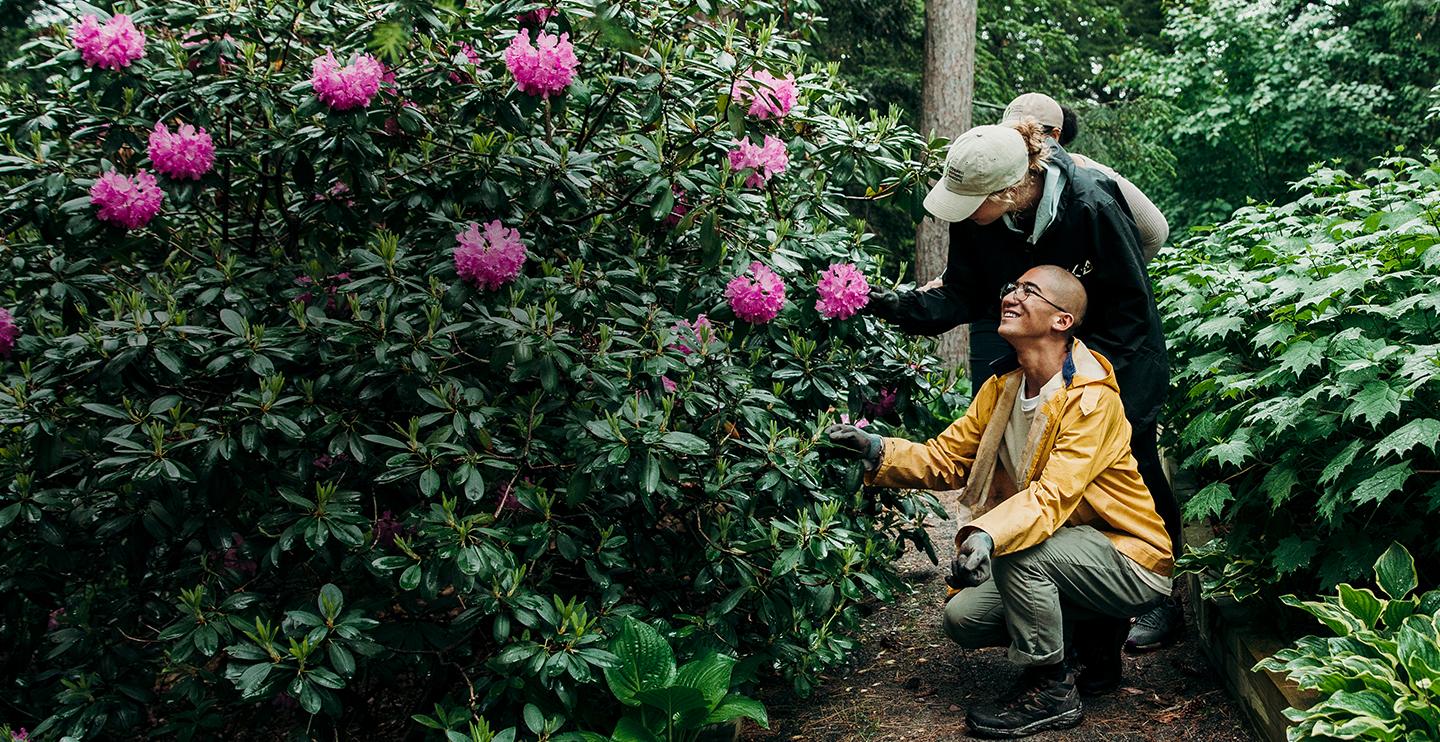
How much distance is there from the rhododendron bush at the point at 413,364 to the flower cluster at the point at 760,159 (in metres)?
0.01

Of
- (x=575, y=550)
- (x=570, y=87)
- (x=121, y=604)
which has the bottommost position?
(x=121, y=604)

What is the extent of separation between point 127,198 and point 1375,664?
3.11m

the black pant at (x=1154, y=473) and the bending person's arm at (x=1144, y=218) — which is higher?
the bending person's arm at (x=1144, y=218)

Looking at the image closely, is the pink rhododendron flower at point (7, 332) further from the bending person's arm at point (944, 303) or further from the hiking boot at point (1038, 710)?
the hiking boot at point (1038, 710)

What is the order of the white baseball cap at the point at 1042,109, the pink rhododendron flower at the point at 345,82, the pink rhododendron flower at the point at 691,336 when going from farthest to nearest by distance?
the white baseball cap at the point at 1042,109, the pink rhododendron flower at the point at 691,336, the pink rhododendron flower at the point at 345,82

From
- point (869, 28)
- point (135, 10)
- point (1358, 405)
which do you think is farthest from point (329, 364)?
point (869, 28)

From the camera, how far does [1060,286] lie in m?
3.04

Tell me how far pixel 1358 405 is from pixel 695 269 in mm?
1770

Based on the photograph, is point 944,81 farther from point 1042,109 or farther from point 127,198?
point 127,198

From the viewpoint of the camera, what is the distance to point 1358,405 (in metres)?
2.61

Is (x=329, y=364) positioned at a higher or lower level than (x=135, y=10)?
lower

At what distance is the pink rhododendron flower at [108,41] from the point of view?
9.21 ft

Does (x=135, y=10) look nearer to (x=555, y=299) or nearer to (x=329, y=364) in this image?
(x=329, y=364)

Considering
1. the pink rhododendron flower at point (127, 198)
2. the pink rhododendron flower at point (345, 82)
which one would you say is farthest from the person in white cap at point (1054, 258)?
the pink rhododendron flower at point (127, 198)
